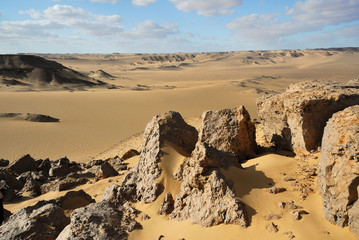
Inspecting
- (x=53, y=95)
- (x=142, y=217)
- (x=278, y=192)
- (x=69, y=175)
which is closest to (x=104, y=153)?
(x=69, y=175)

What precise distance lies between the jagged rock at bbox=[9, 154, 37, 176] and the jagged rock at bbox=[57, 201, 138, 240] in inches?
284

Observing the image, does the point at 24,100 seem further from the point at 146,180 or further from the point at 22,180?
Result: the point at 146,180

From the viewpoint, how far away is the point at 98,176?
910 cm

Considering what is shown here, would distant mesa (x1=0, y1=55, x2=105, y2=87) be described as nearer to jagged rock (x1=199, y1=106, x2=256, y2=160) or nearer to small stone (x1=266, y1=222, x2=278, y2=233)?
jagged rock (x1=199, y1=106, x2=256, y2=160)

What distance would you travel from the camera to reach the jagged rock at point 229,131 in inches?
274

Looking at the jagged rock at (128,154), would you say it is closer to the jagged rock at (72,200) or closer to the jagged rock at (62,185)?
the jagged rock at (62,185)

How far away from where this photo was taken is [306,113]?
6.20m

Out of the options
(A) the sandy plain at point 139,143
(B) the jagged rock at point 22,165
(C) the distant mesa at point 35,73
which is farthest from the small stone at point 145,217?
(C) the distant mesa at point 35,73

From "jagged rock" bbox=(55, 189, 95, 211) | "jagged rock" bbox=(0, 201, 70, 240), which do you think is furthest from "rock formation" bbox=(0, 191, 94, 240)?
"jagged rock" bbox=(55, 189, 95, 211)

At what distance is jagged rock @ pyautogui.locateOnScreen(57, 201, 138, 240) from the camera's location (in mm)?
4509

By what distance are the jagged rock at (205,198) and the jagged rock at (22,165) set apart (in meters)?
8.21

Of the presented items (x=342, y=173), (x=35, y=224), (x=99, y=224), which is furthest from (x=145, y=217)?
(x=342, y=173)

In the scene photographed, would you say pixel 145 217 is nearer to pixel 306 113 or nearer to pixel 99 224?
pixel 99 224

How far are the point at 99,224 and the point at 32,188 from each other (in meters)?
5.46
